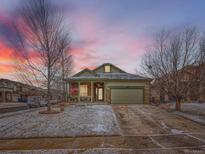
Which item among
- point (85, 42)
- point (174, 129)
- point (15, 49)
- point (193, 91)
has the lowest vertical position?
point (174, 129)

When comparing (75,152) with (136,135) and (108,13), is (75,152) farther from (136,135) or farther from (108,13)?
(108,13)

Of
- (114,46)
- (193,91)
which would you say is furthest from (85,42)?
(193,91)

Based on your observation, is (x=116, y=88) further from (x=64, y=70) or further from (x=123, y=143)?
(x=123, y=143)

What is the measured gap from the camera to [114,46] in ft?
90.1

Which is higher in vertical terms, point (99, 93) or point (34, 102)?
point (99, 93)

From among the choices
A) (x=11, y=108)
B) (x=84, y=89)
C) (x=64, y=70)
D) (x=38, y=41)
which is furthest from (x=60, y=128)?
(x=64, y=70)

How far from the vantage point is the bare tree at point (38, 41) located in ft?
63.8

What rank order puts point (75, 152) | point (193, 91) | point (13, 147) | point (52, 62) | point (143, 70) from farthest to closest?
point (143, 70) → point (193, 91) → point (52, 62) → point (13, 147) → point (75, 152)

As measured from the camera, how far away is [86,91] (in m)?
32.2

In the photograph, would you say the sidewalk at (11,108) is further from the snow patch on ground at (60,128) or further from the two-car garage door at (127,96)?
the snow patch on ground at (60,128)

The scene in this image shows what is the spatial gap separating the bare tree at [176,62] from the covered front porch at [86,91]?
10808mm

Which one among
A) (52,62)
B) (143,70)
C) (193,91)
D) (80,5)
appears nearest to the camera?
(80,5)

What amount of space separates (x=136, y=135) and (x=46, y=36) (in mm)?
12268

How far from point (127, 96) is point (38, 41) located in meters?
14.9
